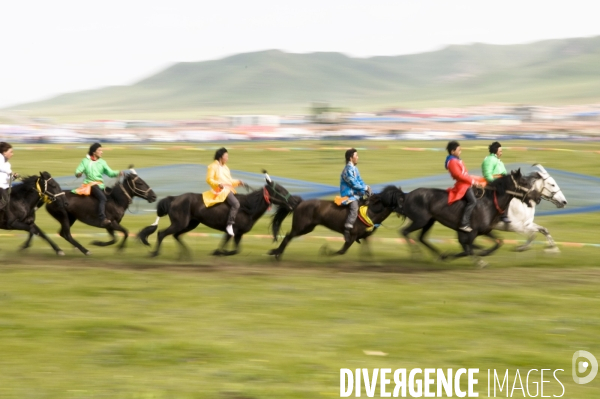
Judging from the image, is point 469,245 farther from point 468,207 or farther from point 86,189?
point 86,189

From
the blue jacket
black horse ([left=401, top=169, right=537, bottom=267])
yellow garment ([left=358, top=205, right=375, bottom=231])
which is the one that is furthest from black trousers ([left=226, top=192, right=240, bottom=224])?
black horse ([left=401, top=169, right=537, bottom=267])

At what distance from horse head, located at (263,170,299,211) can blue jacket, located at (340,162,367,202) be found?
92cm

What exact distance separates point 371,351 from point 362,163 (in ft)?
106

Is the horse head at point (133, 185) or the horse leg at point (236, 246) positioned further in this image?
the horse head at point (133, 185)

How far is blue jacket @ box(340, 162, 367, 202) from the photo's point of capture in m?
14.6

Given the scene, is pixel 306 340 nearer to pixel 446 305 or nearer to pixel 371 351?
pixel 371 351

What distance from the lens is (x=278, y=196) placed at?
49.5 ft

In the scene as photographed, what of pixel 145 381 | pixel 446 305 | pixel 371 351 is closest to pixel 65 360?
pixel 145 381

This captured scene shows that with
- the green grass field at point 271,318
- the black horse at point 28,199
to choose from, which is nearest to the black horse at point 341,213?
the green grass field at point 271,318

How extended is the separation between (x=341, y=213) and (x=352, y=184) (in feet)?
1.75

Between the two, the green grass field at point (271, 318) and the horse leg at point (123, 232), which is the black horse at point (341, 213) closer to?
the green grass field at point (271, 318)

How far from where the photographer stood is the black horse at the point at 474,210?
14773 millimetres

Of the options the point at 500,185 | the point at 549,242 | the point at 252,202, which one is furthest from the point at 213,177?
the point at 549,242

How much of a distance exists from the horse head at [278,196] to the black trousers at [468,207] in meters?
2.87
